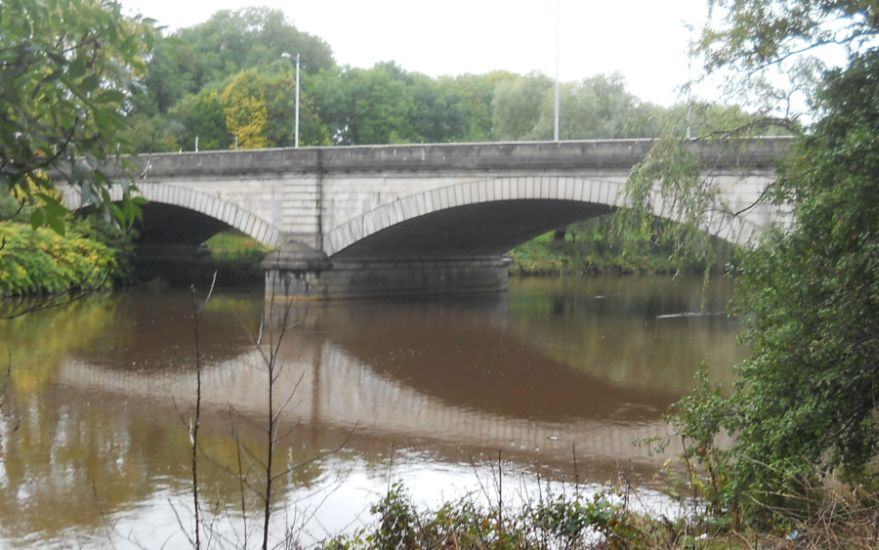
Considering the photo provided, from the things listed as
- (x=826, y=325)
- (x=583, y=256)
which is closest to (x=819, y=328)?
(x=826, y=325)

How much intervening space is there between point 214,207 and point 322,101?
22.6 metres

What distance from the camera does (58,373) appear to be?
1194 cm

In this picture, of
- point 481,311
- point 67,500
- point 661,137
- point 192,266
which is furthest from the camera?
point 192,266

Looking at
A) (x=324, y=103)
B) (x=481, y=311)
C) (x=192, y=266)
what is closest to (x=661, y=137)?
(x=481, y=311)

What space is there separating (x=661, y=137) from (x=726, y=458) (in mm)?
5349

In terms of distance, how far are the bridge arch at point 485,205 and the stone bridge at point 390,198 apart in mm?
26

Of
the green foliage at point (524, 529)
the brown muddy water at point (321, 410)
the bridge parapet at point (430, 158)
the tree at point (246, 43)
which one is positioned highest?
the tree at point (246, 43)

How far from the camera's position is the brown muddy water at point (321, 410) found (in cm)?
630

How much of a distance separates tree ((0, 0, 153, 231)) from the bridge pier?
52.5 feet

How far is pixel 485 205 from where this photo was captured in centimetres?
2081

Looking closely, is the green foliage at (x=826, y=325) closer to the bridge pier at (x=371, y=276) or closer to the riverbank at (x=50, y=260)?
the bridge pier at (x=371, y=276)

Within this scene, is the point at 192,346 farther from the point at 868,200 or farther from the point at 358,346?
the point at 868,200

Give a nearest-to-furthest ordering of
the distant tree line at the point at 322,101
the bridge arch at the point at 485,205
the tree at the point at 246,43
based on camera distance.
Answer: the bridge arch at the point at 485,205
the distant tree line at the point at 322,101
the tree at the point at 246,43

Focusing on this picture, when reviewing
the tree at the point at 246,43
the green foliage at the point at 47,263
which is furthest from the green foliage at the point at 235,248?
the tree at the point at 246,43
